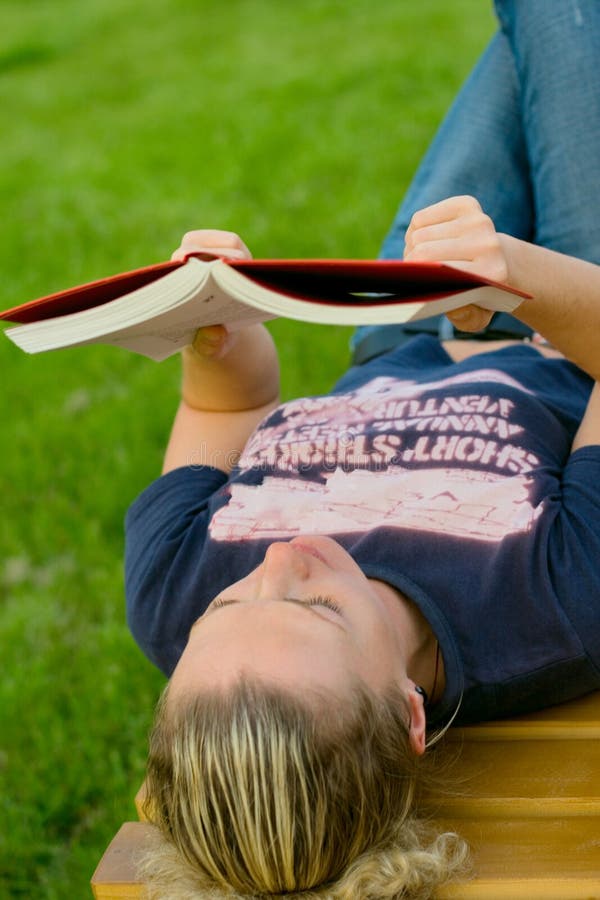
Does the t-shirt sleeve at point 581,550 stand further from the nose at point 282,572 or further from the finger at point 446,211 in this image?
the finger at point 446,211

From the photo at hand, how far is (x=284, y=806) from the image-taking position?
139cm

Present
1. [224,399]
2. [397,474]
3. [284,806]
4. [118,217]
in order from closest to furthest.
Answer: [284,806]
[397,474]
[224,399]
[118,217]

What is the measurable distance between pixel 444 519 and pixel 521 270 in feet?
1.59

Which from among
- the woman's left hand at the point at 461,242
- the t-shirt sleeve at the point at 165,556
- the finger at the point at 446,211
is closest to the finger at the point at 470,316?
the woman's left hand at the point at 461,242

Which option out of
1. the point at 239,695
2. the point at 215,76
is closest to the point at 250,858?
the point at 239,695

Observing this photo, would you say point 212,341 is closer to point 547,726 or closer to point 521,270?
point 521,270

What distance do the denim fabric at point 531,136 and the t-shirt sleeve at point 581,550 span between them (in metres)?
0.85

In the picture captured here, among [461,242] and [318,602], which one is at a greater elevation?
[461,242]

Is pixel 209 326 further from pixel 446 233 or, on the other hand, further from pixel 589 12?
pixel 589 12

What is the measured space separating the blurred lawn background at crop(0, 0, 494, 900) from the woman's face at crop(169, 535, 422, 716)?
1082 millimetres

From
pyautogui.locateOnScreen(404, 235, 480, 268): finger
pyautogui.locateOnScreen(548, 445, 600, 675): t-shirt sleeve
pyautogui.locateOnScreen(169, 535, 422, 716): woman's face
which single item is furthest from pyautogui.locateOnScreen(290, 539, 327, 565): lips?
pyautogui.locateOnScreen(404, 235, 480, 268): finger

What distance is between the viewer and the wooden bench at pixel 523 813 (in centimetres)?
143

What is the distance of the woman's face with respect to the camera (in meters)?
1.45

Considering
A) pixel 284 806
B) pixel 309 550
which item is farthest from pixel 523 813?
pixel 309 550
